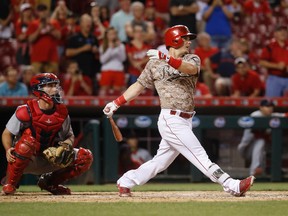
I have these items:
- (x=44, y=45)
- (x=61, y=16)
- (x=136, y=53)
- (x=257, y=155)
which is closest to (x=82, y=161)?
(x=257, y=155)

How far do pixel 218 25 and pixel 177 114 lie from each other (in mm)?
7141

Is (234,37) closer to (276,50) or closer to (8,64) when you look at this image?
(276,50)

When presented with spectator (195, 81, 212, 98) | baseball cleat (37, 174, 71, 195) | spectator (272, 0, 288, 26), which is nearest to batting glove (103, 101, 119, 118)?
baseball cleat (37, 174, 71, 195)

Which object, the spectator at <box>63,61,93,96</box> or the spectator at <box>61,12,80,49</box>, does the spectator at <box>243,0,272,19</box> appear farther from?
the spectator at <box>63,61,93,96</box>

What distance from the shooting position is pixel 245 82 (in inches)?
514

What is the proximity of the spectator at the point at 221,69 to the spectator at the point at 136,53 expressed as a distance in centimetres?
104

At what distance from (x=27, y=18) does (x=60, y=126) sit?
633cm

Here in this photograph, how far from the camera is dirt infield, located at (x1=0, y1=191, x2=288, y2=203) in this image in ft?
25.7

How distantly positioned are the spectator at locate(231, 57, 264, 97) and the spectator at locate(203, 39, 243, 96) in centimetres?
24

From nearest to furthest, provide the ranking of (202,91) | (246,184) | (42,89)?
(246,184)
(42,89)
(202,91)

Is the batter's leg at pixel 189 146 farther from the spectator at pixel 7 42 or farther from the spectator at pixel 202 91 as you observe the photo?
the spectator at pixel 7 42

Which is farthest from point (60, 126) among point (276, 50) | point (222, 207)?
point (276, 50)

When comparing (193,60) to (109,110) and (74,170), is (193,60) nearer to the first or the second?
(109,110)

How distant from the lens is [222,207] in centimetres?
710
